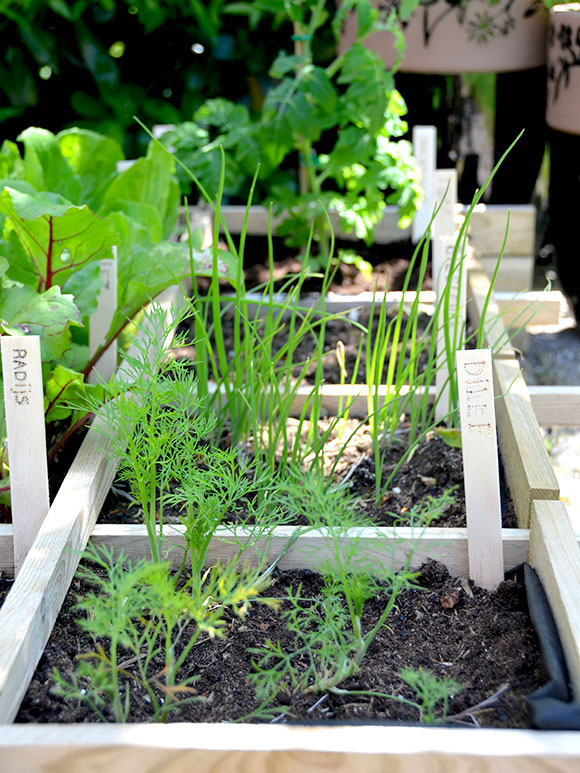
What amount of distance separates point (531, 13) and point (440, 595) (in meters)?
2.10

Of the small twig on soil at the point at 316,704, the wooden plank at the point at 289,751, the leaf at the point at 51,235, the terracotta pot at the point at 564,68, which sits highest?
the terracotta pot at the point at 564,68

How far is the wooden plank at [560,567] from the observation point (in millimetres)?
967

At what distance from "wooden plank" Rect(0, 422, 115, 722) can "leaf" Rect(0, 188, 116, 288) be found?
293 mm

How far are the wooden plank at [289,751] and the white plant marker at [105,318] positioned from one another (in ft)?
2.77

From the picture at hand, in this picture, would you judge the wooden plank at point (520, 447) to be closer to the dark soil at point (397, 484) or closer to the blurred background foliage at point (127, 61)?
the dark soil at point (397, 484)

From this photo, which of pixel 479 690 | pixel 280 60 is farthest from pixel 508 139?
pixel 479 690

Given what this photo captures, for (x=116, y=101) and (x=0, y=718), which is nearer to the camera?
(x=0, y=718)

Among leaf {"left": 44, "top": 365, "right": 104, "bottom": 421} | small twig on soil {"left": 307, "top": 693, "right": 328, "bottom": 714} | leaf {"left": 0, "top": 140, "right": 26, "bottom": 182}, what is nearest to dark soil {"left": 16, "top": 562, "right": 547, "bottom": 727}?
small twig on soil {"left": 307, "top": 693, "right": 328, "bottom": 714}

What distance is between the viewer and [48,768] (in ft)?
2.64

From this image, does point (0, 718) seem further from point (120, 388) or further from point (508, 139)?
point (508, 139)

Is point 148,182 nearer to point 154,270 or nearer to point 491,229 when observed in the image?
point 154,270

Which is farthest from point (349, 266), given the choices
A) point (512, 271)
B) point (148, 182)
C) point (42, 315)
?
point (42, 315)

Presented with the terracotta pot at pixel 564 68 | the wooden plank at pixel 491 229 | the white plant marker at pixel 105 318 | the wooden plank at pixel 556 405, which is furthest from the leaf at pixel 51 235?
the terracotta pot at pixel 564 68

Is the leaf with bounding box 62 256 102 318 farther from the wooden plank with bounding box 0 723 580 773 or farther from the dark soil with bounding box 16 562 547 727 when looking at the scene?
the wooden plank with bounding box 0 723 580 773
